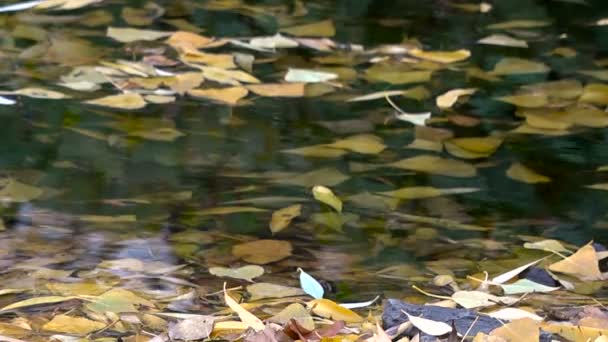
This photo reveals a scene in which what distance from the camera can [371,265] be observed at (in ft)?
5.25

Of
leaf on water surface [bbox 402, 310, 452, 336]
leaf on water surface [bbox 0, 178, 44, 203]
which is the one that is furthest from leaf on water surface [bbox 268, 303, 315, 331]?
leaf on water surface [bbox 0, 178, 44, 203]

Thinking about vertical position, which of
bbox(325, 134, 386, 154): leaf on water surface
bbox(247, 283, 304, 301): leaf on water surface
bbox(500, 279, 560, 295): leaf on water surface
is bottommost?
bbox(500, 279, 560, 295): leaf on water surface

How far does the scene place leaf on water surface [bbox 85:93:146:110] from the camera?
85.7 inches

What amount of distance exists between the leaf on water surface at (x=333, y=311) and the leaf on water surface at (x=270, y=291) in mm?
81

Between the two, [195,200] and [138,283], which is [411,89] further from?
[138,283]

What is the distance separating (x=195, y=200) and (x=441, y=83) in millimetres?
801

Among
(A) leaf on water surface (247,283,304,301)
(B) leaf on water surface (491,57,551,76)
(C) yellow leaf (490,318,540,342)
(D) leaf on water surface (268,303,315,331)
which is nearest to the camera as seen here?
(C) yellow leaf (490,318,540,342)

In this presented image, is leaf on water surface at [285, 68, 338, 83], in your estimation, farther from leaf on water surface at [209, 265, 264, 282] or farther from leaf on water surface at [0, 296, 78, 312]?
leaf on water surface at [0, 296, 78, 312]

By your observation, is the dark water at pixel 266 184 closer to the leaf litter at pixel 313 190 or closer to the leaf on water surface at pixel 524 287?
the leaf litter at pixel 313 190

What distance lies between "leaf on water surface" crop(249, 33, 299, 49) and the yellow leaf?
1441 mm

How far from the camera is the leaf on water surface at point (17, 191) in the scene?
1761 mm

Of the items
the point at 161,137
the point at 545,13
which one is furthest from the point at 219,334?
the point at 545,13

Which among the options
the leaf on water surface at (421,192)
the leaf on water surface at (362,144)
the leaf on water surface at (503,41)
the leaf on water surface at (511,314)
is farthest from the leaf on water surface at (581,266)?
the leaf on water surface at (503,41)

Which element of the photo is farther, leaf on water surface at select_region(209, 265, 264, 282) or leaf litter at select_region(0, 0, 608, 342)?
leaf on water surface at select_region(209, 265, 264, 282)
